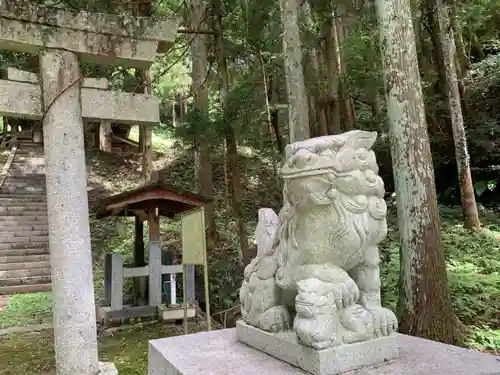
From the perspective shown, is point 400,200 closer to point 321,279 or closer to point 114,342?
point 321,279

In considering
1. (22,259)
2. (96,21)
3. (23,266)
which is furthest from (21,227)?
(96,21)

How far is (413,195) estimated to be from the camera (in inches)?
195

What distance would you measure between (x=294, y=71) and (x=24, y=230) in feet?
34.8

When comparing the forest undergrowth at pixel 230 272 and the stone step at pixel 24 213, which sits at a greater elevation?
the stone step at pixel 24 213

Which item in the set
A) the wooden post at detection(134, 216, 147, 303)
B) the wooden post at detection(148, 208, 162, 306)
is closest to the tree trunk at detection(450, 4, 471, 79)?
the wooden post at detection(134, 216, 147, 303)

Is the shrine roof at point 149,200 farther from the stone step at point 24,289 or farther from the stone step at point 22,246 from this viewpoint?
the stone step at point 22,246

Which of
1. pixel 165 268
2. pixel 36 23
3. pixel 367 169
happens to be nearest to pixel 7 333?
pixel 165 268

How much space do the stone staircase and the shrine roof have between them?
4.96 m

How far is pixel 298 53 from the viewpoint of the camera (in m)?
7.19

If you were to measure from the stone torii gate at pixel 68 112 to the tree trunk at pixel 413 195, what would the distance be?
292cm

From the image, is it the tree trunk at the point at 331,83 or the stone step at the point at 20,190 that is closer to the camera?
the tree trunk at the point at 331,83

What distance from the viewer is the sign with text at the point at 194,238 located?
482cm

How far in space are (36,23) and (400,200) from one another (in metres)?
4.26

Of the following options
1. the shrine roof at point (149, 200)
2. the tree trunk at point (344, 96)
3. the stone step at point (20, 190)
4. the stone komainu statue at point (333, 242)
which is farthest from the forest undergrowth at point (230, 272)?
the stone komainu statue at point (333, 242)
